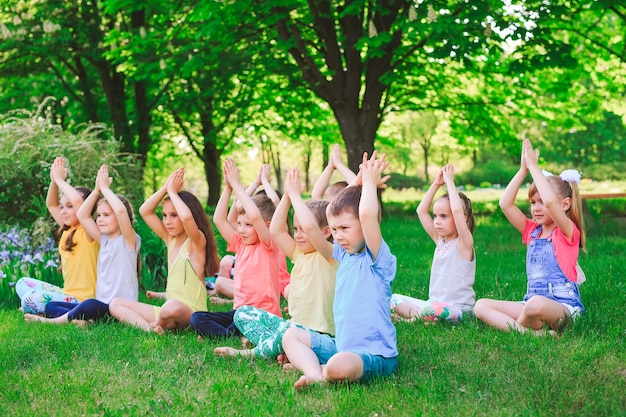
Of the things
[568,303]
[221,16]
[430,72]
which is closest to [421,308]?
[568,303]

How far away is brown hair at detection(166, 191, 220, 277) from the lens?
19.5 feet

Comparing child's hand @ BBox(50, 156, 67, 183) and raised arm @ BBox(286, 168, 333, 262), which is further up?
child's hand @ BBox(50, 156, 67, 183)

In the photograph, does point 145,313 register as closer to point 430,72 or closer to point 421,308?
point 421,308

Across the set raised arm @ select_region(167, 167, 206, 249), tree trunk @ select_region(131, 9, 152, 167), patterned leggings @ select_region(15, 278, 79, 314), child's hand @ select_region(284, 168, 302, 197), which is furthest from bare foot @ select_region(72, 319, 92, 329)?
tree trunk @ select_region(131, 9, 152, 167)

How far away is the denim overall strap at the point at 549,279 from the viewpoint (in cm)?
554

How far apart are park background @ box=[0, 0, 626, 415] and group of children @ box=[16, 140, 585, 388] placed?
258 millimetres

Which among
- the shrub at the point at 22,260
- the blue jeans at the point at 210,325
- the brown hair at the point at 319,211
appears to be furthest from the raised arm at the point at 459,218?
the shrub at the point at 22,260

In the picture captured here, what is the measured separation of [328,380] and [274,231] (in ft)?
4.13

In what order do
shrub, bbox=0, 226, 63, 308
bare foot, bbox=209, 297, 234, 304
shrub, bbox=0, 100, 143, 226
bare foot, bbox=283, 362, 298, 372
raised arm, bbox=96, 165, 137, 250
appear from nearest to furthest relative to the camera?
bare foot, bbox=283, 362, 298, 372 < raised arm, bbox=96, 165, 137, 250 < shrub, bbox=0, 226, 63, 308 < bare foot, bbox=209, 297, 234, 304 < shrub, bbox=0, 100, 143, 226

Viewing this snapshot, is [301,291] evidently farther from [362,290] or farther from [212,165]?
[212,165]

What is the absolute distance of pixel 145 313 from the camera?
6133mm

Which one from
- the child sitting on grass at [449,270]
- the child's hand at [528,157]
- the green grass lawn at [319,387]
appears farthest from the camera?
the child sitting on grass at [449,270]

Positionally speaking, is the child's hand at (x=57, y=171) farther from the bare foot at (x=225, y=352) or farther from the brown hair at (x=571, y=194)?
the brown hair at (x=571, y=194)

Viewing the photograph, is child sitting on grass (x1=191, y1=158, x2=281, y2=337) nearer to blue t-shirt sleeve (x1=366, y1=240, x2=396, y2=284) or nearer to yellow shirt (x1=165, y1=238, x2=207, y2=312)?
yellow shirt (x1=165, y1=238, x2=207, y2=312)
